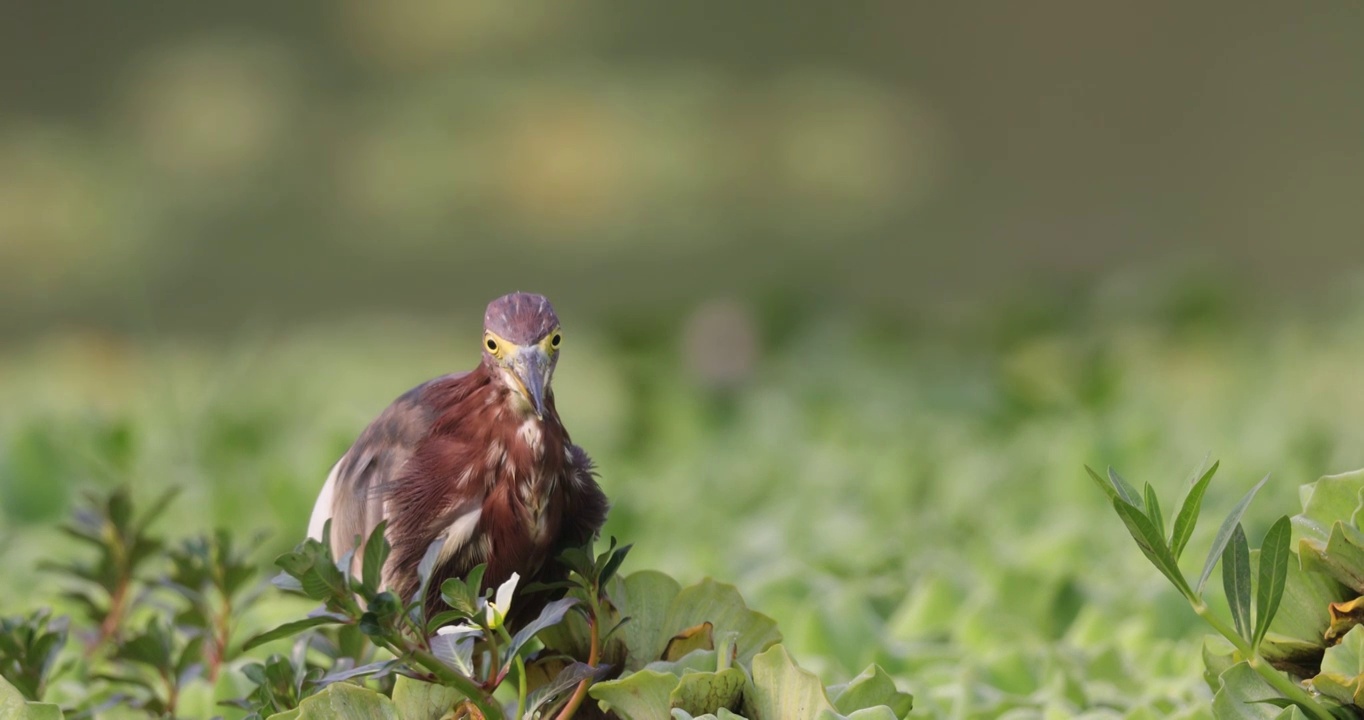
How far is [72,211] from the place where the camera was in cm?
243

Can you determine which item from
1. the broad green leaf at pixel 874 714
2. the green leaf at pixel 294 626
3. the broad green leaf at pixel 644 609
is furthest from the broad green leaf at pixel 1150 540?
the green leaf at pixel 294 626

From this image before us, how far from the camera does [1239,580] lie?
0.66m

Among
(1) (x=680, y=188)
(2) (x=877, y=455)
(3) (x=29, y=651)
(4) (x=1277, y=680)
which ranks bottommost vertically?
(4) (x=1277, y=680)

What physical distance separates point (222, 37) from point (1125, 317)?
2.05m

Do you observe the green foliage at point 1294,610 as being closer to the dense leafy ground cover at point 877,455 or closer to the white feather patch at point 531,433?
the dense leafy ground cover at point 877,455

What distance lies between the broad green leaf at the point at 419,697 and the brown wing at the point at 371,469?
102mm

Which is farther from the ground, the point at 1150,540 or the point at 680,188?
the point at 680,188

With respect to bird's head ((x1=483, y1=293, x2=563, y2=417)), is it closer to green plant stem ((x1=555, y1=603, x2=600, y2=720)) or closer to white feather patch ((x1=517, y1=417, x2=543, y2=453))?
white feather patch ((x1=517, y1=417, x2=543, y2=453))

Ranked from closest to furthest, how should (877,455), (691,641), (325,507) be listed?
(691,641) → (325,507) → (877,455)

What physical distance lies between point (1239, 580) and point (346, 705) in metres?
0.44

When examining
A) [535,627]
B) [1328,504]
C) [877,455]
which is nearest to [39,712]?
[535,627]

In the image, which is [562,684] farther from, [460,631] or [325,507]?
[325,507]

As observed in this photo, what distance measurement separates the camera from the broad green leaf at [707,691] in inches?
26.4

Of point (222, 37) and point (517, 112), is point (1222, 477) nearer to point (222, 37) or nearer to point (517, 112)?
point (517, 112)
